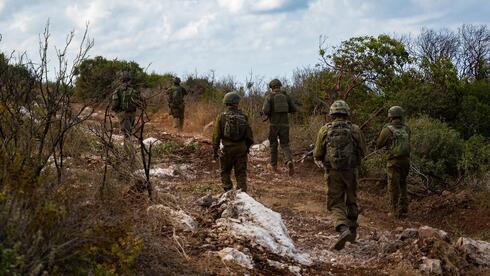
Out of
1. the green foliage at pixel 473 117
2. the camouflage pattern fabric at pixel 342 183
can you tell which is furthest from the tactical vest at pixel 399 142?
the green foliage at pixel 473 117

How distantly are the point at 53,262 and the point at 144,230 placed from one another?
1.38 meters

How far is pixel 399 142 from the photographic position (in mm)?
8344

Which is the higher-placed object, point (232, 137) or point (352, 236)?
point (232, 137)

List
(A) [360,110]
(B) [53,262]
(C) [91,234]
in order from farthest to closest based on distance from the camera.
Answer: (A) [360,110]
(C) [91,234]
(B) [53,262]

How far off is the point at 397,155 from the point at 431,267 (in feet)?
9.28

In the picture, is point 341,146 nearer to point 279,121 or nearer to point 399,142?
point 399,142

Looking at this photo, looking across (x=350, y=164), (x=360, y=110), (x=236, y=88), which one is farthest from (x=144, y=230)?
(x=236, y=88)

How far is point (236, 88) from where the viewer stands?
20.3m

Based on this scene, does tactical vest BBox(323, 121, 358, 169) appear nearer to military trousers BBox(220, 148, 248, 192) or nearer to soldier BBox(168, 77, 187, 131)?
military trousers BBox(220, 148, 248, 192)

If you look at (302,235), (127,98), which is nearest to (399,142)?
(302,235)

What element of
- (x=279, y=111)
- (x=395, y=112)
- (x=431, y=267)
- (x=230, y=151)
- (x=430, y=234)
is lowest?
(x=431, y=267)

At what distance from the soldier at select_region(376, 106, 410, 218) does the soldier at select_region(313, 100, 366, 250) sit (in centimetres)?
187

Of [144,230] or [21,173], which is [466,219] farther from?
[21,173]

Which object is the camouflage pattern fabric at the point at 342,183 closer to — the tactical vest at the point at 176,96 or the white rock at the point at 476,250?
the white rock at the point at 476,250
